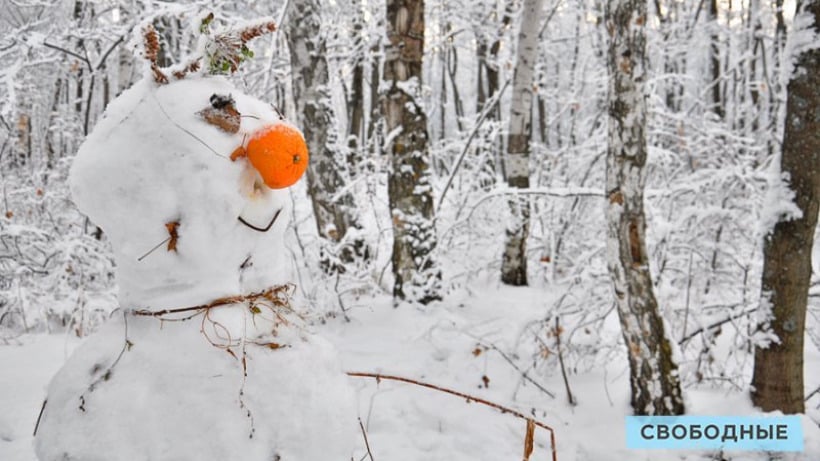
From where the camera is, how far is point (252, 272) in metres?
1.23

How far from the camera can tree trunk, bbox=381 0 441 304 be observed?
12.8 ft

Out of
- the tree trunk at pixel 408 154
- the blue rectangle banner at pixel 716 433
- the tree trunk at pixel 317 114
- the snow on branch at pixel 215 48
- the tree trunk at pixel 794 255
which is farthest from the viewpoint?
the tree trunk at pixel 317 114

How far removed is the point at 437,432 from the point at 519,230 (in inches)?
116

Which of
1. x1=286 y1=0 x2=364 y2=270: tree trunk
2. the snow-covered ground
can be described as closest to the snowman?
the snow-covered ground

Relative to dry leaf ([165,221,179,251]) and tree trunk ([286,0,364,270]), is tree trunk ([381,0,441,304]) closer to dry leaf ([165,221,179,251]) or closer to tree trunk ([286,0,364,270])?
tree trunk ([286,0,364,270])

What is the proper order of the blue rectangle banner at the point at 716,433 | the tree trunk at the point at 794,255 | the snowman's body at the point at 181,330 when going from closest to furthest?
the snowman's body at the point at 181,330 → the tree trunk at the point at 794,255 → the blue rectangle banner at the point at 716,433

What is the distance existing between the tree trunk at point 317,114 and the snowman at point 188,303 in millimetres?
3296

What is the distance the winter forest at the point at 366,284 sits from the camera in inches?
43.9

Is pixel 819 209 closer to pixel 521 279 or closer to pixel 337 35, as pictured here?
pixel 521 279

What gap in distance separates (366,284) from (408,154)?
117 centimetres

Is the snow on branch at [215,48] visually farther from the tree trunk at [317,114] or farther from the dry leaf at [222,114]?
the tree trunk at [317,114]

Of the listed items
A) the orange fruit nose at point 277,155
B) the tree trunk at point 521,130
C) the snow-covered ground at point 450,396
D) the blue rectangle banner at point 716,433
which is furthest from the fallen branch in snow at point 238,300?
the tree trunk at point 521,130

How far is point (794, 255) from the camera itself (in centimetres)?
245

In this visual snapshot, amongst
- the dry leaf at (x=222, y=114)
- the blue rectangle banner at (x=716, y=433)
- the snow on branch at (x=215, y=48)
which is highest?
the snow on branch at (x=215, y=48)
